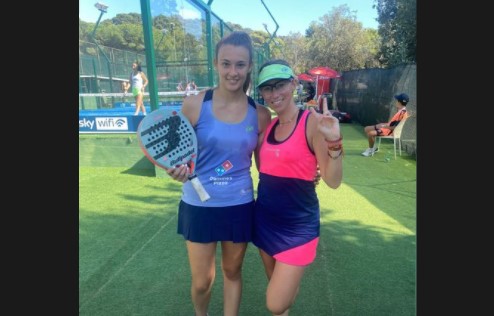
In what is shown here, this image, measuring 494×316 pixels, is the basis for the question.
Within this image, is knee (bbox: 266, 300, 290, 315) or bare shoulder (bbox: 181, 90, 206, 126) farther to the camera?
bare shoulder (bbox: 181, 90, 206, 126)

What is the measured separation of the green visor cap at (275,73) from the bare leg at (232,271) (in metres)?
1.00

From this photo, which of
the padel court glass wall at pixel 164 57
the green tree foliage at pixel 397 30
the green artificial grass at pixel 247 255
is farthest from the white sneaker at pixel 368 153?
the green tree foliage at pixel 397 30

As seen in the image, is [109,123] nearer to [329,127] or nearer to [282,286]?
[282,286]

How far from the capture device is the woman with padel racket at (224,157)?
80.3 inches

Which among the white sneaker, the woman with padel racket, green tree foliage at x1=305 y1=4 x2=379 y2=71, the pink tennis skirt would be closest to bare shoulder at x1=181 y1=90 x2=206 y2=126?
the woman with padel racket

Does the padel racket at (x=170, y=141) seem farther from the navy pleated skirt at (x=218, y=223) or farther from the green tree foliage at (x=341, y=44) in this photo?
the green tree foliage at (x=341, y=44)

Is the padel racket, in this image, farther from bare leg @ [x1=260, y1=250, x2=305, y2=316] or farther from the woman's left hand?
the woman's left hand

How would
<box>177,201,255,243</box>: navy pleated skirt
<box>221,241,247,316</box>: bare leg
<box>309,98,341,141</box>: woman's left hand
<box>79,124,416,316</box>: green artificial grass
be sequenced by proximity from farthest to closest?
<box>79,124,416,316</box>: green artificial grass → <box>221,241,247,316</box>: bare leg → <box>177,201,255,243</box>: navy pleated skirt → <box>309,98,341,141</box>: woman's left hand

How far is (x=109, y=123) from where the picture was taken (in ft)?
23.7

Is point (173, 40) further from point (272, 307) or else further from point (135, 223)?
point (272, 307)

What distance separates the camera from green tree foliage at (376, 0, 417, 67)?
16.7 metres

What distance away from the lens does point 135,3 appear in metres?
7.80

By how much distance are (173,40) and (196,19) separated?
192cm

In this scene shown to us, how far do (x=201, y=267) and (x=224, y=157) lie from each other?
71 centimetres
